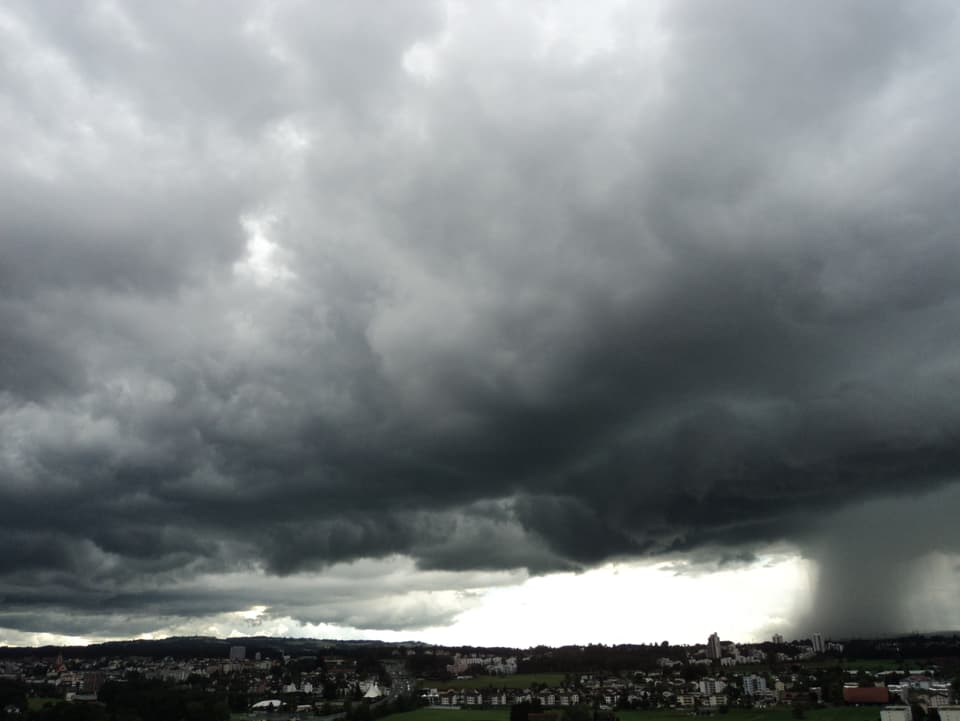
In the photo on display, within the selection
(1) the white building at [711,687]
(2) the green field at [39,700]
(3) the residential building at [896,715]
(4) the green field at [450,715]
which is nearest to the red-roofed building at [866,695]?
(1) the white building at [711,687]

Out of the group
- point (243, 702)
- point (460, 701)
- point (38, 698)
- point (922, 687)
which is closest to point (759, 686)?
point (922, 687)

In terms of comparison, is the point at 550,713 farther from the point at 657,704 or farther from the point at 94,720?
the point at 94,720

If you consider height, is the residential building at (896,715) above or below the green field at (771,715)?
above

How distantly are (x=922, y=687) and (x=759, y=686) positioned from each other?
2993 cm

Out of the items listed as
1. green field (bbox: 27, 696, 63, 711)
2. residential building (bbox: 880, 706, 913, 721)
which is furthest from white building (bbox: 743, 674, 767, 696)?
green field (bbox: 27, 696, 63, 711)

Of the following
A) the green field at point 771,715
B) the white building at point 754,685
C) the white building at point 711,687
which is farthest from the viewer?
the white building at point 754,685

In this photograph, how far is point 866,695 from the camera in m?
124

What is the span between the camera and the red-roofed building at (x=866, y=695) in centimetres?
12038

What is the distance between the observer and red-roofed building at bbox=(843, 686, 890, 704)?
120 metres

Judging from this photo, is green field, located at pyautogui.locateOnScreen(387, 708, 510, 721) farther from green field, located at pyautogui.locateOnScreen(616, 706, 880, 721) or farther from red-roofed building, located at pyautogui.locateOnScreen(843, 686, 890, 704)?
red-roofed building, located at pyautogui.locateOnScreen(843, 686, 890, 704)

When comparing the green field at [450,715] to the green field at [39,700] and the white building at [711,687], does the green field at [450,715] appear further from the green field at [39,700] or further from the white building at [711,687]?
the green field at [39,700]

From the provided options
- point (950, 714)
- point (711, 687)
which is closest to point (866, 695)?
point (950, 714)

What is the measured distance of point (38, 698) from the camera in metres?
174

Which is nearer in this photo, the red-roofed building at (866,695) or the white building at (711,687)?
the red-roofed building at (866,695)
